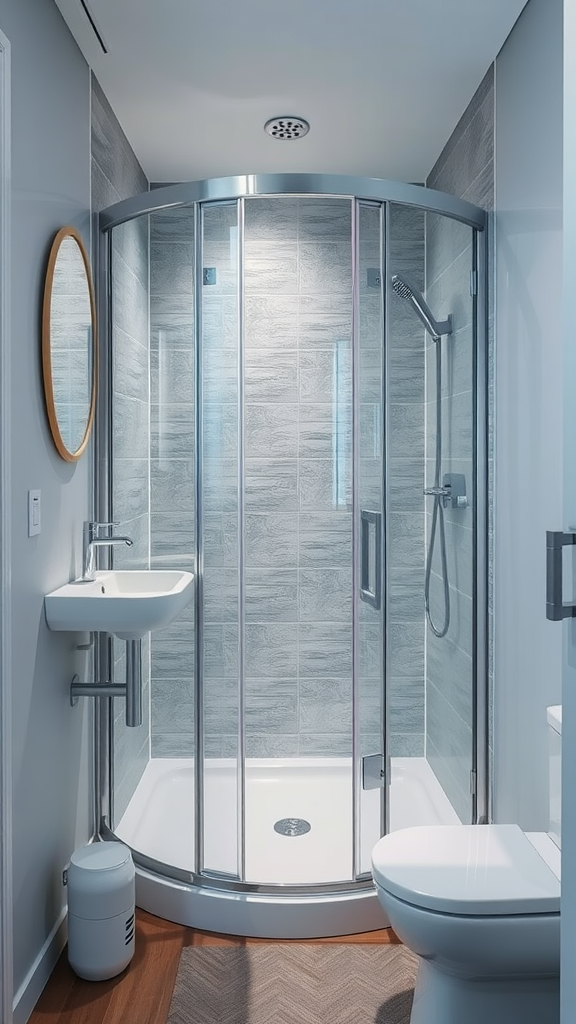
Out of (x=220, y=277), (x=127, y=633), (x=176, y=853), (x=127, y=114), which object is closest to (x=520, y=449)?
(x=220, y=277)

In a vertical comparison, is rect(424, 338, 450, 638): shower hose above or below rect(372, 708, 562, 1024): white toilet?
above

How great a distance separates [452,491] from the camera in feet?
7.90

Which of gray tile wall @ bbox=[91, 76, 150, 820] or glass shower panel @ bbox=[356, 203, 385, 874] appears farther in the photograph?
gray tile wall @ bbox=[91, 76, 150, 820]

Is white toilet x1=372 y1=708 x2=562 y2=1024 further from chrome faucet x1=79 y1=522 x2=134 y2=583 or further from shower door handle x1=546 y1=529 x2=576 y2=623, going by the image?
chrome faucet x1=79 y1=522 x2=134 y2=583

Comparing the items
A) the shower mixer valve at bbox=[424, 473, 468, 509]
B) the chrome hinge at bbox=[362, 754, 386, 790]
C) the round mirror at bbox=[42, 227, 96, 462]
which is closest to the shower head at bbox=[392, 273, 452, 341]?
the shower mixer valve at bbox=[424, 473, 468, 509]

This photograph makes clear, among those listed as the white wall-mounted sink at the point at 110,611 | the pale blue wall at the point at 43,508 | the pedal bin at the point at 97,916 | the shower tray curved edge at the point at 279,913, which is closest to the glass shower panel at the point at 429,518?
the shower tray curved edge at the point at 279,913

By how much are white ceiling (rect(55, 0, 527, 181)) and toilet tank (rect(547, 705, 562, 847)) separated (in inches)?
73.8

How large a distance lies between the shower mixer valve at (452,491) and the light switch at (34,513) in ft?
3.76

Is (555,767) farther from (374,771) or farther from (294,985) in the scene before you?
(294,985)

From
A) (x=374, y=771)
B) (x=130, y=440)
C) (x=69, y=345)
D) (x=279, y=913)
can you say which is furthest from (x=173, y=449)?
(x=279, y=913)

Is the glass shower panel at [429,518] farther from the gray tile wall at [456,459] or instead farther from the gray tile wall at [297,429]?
the gray tile wall at [297,429]

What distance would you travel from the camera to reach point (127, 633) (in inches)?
83.5

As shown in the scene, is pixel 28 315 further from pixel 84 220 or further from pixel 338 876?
pixel 338 876

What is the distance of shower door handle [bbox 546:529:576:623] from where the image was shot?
38.4 inches
